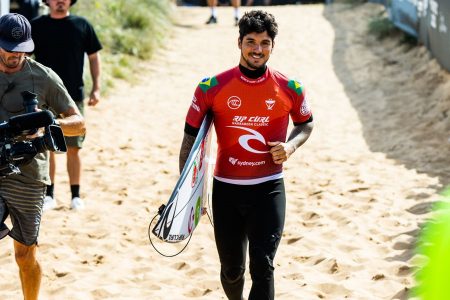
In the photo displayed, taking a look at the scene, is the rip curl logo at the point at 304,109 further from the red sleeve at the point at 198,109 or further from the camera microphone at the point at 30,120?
the camera microphone at the point at 30,120

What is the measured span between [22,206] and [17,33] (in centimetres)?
92

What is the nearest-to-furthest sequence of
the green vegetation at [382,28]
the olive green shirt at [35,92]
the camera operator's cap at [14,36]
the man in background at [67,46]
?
1. the camera operator's cap at [14,36]
2. the olive green shirt at [35,92]
3. the man in background at [67,46]
4. the green vegetation at [382,28]

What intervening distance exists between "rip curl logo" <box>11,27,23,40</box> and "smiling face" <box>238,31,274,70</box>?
3.81 feet

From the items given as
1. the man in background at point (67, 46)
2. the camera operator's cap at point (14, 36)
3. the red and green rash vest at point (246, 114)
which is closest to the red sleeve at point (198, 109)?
the red and green rash vest at point (246, 114)

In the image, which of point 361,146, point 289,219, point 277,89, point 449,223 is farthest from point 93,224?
point 449,223

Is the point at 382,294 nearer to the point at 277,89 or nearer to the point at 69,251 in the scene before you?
the point at 277,89

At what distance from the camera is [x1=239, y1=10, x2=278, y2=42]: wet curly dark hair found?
3955 mm

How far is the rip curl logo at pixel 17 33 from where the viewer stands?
12.7ft

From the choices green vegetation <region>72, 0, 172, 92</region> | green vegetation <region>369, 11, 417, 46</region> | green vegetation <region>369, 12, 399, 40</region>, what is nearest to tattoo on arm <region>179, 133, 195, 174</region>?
green vegetation <region>72, 0, 172, 92</region>

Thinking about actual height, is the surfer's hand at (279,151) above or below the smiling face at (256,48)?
below

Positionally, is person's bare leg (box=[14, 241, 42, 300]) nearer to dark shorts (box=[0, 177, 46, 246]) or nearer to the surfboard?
dark shorts (box=[0, 177, 46, 246])

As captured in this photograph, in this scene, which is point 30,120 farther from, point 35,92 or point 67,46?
point 67,46

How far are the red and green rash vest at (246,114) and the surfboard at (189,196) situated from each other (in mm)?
105

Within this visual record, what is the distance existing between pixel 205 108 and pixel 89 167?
17.0 ft
